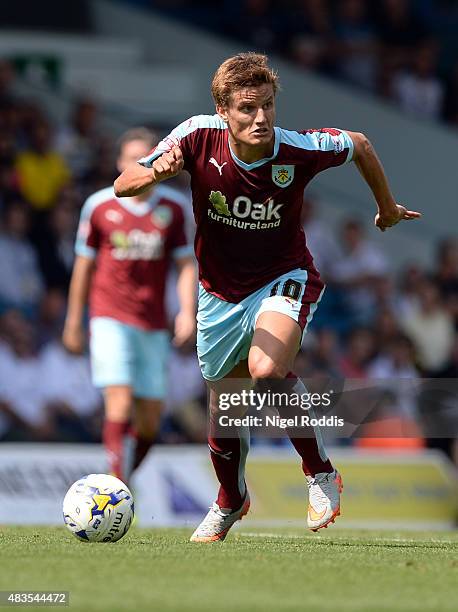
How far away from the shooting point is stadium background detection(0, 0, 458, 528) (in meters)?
12.1

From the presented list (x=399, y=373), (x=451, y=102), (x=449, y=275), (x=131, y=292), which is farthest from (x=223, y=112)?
(x=451, y=102)

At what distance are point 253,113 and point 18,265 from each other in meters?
7.44

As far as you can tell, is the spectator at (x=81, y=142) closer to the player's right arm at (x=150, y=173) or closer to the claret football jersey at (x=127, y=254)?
the claret football jersey at (x=127, y=254)

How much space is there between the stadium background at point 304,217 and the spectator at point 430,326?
0.02 m

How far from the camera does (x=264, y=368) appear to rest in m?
6.89

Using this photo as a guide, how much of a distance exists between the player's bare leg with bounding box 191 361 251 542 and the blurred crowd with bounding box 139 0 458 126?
11601 millimetres

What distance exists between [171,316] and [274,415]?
23.0ft

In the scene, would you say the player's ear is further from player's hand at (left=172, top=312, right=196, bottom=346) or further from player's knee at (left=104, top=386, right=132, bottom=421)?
player's knee at (left=104, top=386, right=132, bottom=421)

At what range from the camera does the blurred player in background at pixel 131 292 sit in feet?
33.3

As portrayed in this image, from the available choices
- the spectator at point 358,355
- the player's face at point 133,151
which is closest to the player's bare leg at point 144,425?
the player's face at point 133,151

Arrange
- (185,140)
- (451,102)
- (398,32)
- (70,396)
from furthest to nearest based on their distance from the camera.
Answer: (451,102), (398,32), (70,396), (185,140)

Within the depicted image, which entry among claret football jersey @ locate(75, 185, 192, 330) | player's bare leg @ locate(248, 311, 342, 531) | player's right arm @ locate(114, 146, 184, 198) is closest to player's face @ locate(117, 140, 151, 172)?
claret football jersey @ locate(75, 185, 192, 330)

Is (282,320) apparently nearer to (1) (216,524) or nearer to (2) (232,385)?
(2) (232,385)

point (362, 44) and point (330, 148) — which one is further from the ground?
point (330, 148)
